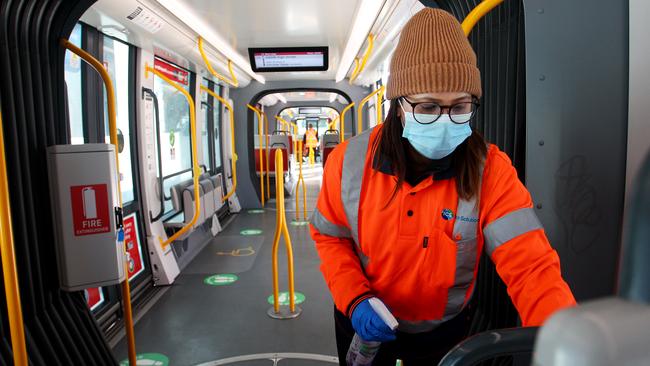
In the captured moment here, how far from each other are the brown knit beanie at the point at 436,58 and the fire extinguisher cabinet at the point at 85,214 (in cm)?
170

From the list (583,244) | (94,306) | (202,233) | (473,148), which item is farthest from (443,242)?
(202,233)

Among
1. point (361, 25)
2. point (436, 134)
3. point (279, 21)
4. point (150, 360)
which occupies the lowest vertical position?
point (150, 360)

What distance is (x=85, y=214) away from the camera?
219 cm

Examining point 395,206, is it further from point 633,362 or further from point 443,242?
point 633,362

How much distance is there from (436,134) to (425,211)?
25 centimetres

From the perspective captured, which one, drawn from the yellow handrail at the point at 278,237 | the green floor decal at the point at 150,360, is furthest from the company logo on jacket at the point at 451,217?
the green floor decal at the point at 150,360

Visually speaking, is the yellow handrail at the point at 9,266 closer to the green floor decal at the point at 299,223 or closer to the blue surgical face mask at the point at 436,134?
the blue surgical face mask at the point at 436,134

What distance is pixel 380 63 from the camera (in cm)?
588

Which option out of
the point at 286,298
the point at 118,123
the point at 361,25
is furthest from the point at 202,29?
the point at 286,298

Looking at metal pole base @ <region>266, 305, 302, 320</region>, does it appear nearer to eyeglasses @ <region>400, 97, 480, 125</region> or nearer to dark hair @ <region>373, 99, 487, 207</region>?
dark hair @ <region>373, 99, 487, 207</region>

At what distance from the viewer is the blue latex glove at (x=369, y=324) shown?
4.24 feet

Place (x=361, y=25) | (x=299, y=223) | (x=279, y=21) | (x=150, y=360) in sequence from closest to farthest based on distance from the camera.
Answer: (x=150, y=360), (x=361, y=25), (x=279, y=21), (x=299, y=223)

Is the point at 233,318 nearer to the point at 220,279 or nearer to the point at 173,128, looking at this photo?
the point at 220,279

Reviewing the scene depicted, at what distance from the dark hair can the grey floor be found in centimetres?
212
